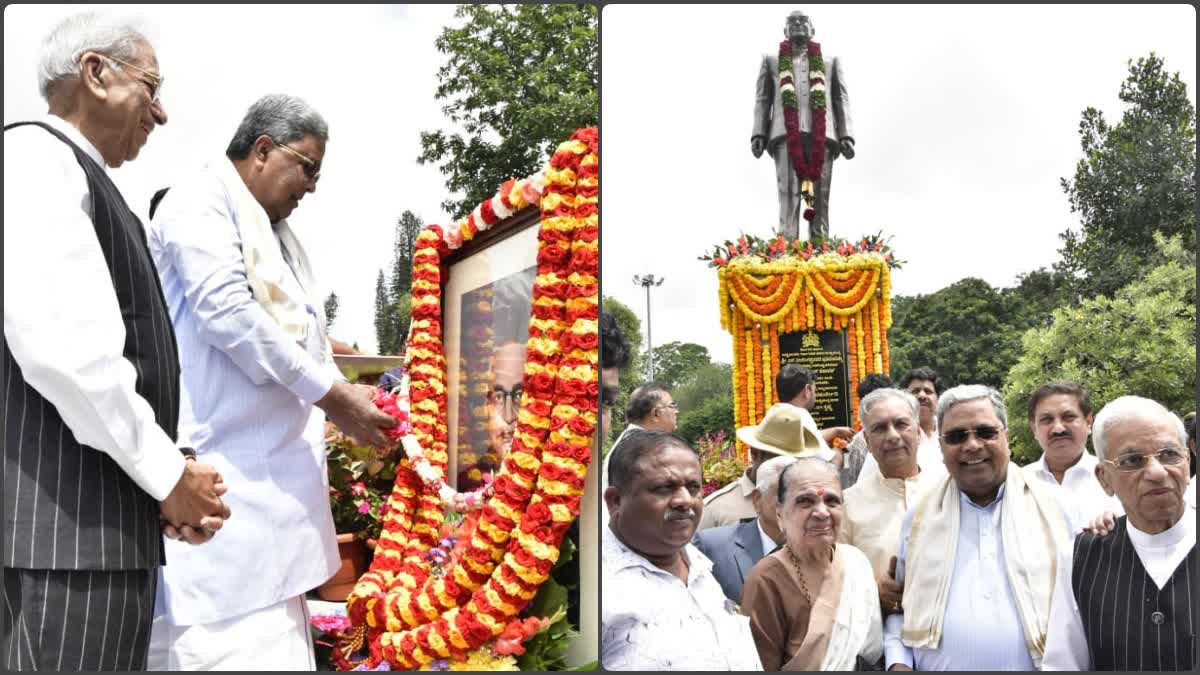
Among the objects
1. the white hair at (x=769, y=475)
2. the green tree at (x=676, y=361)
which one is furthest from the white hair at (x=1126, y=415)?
the green tree at (x=676, y=361)

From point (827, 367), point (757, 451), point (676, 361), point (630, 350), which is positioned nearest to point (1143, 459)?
point (827, 367)

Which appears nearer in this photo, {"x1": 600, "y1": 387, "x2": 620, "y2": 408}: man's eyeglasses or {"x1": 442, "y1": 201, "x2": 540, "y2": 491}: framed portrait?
{"x1": 600, "y1": 387, "x2": 620, "y2": 408}: man's eyeglasses

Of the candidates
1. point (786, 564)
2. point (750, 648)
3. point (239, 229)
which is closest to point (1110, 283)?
point (786, 564)

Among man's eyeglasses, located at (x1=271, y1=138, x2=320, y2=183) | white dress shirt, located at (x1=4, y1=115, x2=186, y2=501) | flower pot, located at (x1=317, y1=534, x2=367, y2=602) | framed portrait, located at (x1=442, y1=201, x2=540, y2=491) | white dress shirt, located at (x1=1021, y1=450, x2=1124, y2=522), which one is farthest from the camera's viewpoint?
flower pot, located at (x1=317, y1=534, x2=367, y2=602)

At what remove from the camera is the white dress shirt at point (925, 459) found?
2.49m

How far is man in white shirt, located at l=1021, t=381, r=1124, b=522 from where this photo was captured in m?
2.39

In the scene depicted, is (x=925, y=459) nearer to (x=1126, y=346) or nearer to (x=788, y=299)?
(x=1126, y=346)

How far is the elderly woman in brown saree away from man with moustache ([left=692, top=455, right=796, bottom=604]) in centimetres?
3

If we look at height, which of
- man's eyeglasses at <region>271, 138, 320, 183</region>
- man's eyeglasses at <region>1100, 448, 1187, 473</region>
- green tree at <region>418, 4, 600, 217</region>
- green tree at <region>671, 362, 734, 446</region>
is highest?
green tree at <region>418, 4, 600, 217</region>

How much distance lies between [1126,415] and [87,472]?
2.50 metres

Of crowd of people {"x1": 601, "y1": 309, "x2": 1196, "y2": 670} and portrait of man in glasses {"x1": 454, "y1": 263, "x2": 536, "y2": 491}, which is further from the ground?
portrait of man in glasses {"x1": 454, "y1": 263, "x2": 536, "y2": 491}

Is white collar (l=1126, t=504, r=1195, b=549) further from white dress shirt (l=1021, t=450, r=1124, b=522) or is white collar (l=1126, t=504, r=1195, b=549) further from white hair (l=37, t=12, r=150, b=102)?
white hair (l=37, t=12, r=150, b=102)

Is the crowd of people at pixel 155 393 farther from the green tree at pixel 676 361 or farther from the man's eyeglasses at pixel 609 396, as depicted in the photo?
the green tree at pixel 676 361

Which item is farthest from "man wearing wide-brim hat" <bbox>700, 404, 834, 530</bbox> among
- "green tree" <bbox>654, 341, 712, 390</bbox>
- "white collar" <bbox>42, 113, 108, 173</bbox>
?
"white collar" <bbox>42, 113, 108, 173</bbox>
